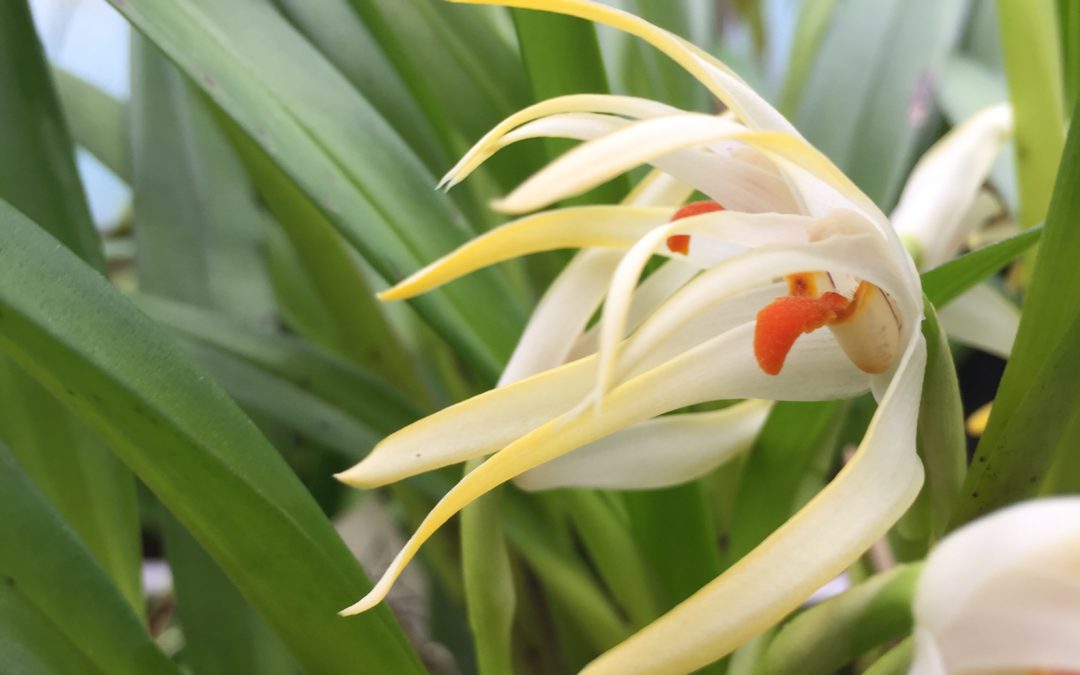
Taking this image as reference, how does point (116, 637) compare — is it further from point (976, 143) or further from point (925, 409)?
point (976, 143)

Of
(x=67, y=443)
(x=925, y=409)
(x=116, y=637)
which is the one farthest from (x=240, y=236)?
(x=925, y=409)

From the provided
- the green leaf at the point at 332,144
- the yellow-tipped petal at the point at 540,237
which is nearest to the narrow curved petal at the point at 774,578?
the yellow-tipped petal at the point at 540,237

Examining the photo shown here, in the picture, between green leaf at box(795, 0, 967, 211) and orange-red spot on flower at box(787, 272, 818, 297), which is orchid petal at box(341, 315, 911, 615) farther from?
green leaf at box(795, 0, 967, 211)

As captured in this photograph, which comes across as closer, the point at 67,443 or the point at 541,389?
the point at 541,389

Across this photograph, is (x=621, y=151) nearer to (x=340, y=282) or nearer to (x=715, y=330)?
(x=715, y=330)

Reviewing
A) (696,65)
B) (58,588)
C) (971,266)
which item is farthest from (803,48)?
(58,588)

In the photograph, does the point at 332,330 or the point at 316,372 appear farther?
the point at 332,330

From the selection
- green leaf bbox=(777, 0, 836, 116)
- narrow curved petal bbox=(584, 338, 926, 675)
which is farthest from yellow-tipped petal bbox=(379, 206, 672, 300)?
green leaf bbox=(777, 0, 836, 116)
